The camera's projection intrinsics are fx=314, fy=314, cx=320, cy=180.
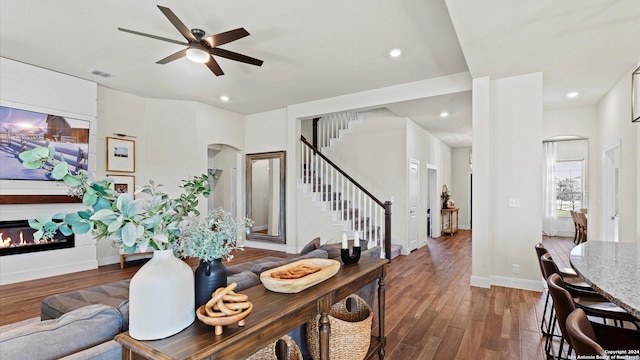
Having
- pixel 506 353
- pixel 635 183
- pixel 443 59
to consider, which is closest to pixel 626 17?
pixel 443 59

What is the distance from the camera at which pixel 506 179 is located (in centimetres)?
441

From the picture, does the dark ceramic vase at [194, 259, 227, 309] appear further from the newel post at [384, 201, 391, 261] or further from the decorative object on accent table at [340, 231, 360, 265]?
the newel post at [384, 201, 391, 261]

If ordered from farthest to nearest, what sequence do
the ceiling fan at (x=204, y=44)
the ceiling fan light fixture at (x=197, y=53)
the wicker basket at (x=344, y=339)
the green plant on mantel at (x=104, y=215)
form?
1. the ceiling fan light fixture at (x=197, y=53)
2. the ceiling fan at (x=204, y=44)
3. the wicker basket at (x=344, y=339)
4. the green plant on mantel at (x=104, y=215)

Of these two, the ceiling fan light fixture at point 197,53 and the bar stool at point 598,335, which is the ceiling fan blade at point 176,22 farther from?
the bar stool at point 598,335

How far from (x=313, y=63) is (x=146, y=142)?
3.78 m

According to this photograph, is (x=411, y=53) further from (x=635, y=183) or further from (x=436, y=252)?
(x=436, y=252)

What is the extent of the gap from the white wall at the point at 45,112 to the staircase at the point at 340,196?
3.88 m

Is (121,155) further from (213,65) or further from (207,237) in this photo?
(207,237)

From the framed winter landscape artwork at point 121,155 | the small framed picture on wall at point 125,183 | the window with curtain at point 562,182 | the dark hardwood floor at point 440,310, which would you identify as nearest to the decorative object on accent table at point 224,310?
the dark hardwood floor at point 440,310

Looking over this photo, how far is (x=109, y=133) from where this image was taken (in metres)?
5.63


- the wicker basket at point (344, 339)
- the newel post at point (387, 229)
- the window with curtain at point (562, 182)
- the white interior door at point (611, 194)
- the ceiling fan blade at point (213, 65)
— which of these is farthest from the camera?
the window with curtain at point (562, 182)

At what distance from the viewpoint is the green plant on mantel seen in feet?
3.03

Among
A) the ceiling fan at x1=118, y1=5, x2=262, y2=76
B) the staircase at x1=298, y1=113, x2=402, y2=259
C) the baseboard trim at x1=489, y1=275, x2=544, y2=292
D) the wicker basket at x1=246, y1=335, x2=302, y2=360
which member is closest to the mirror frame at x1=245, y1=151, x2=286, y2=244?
the staircase at x1=298, y1=113, x2=402, y2=259

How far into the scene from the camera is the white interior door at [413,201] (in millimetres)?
6688
